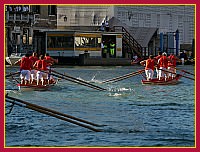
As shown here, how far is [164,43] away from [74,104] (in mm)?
37538

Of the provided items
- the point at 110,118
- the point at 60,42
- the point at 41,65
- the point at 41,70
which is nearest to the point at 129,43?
the point at 60,42

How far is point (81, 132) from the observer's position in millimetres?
13312

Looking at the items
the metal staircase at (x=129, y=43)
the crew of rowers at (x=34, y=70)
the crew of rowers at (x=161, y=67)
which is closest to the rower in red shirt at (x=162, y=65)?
the crew of rowers at (x=161, y=67)

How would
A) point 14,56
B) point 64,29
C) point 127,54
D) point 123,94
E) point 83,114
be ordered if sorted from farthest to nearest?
point 64,29
point 127,54
point 14,56
point 123,94
point 83,114

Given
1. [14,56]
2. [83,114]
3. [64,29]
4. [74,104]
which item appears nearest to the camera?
[83,114]

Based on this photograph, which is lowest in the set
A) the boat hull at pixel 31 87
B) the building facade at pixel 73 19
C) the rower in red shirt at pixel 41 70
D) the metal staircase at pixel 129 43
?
the boat hull at pixel 31 87

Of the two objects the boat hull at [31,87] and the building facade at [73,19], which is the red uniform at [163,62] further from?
the building facade at [73,19]

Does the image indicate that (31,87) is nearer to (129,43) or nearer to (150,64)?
(150,64)

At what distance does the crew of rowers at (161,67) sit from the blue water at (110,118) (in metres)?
1.35

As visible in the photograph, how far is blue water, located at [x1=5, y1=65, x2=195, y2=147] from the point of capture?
12.6m

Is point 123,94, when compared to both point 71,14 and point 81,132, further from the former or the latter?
point 71,14

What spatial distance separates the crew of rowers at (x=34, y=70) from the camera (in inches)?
922

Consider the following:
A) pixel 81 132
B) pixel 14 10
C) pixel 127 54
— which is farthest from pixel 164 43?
pixel 81 132

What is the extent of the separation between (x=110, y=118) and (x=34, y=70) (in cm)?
890
